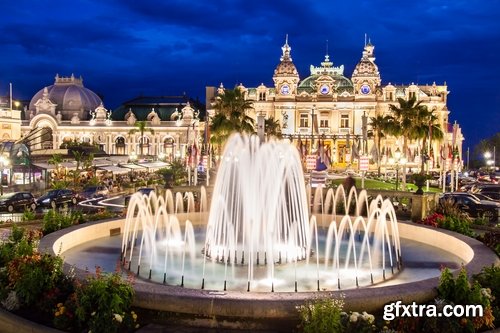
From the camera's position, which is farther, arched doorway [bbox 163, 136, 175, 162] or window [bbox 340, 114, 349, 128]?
A: arched doorway [bbox 163, 136, 175, 162]

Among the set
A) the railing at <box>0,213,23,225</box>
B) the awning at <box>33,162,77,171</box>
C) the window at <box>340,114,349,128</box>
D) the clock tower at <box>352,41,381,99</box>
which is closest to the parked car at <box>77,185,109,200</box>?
the awning at <box>33,162,77,171</box>

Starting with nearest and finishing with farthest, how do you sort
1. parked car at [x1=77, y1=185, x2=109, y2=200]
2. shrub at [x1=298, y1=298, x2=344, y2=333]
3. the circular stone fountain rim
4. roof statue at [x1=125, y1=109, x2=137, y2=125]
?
shrub at [x1=298, y1=298, x2=344, y2=333], the circular stone fountain rim, parked car at [x1=77, y1=185, x2=109, y2=200], roof statue at [x1=125, y1=109, x2=137, y2=125]

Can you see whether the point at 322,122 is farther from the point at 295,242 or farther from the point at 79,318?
the point at 79,318

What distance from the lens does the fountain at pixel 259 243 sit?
14.2 m

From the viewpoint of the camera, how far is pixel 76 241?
17609 mm

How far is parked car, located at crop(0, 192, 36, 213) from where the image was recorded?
3425 cm

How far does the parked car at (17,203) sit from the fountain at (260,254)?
1644 cm

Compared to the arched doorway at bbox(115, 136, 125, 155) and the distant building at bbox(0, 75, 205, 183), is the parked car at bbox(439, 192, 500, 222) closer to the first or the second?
the distant building at bbox(0, 75, 205, 183)

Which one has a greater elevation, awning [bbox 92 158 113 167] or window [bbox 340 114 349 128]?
window [bbox 340 114 349 128]

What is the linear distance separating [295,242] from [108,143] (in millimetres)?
102820

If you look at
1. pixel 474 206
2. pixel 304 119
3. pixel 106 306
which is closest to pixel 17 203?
pixel 474 206

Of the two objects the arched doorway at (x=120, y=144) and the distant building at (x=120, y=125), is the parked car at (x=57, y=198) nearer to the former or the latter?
the distant building at (x=120, y=125)

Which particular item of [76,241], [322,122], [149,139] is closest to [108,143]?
[149,139]

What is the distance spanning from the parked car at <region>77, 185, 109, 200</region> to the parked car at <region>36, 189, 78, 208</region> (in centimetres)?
153
